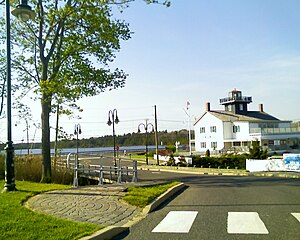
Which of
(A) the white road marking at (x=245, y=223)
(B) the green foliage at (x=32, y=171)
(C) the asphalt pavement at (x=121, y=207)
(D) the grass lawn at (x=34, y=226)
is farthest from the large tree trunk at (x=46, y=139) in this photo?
(A) the white road marking at (x=245, y=223)

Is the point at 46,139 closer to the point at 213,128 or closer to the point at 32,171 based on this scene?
the point at 32,171

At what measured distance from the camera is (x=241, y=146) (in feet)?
212

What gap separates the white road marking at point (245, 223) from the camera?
688 centimetres

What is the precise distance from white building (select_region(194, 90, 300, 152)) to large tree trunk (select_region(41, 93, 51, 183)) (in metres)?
47.4

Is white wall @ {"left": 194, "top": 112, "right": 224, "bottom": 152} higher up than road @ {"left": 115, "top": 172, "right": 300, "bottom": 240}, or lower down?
higher up

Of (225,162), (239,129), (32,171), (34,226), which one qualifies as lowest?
(225,162)

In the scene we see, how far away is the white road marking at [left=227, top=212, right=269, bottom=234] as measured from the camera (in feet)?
22.6

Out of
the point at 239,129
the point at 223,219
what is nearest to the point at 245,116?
the point at 239,129

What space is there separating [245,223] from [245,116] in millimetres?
65926

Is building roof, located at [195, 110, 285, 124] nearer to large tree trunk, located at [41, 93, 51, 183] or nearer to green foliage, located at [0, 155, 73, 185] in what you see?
green foliage, located at [0, 155, 73, 185]

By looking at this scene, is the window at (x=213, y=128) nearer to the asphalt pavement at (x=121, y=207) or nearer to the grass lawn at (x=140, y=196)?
the asphalt pavement at (x=121, y=207)

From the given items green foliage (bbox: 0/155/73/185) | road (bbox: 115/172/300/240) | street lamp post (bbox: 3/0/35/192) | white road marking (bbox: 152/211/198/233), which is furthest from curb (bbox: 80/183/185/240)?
green foliage (bbox: 0/155/73/185)

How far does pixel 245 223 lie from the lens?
297 inches

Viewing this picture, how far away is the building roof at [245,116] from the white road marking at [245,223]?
59074 mm
